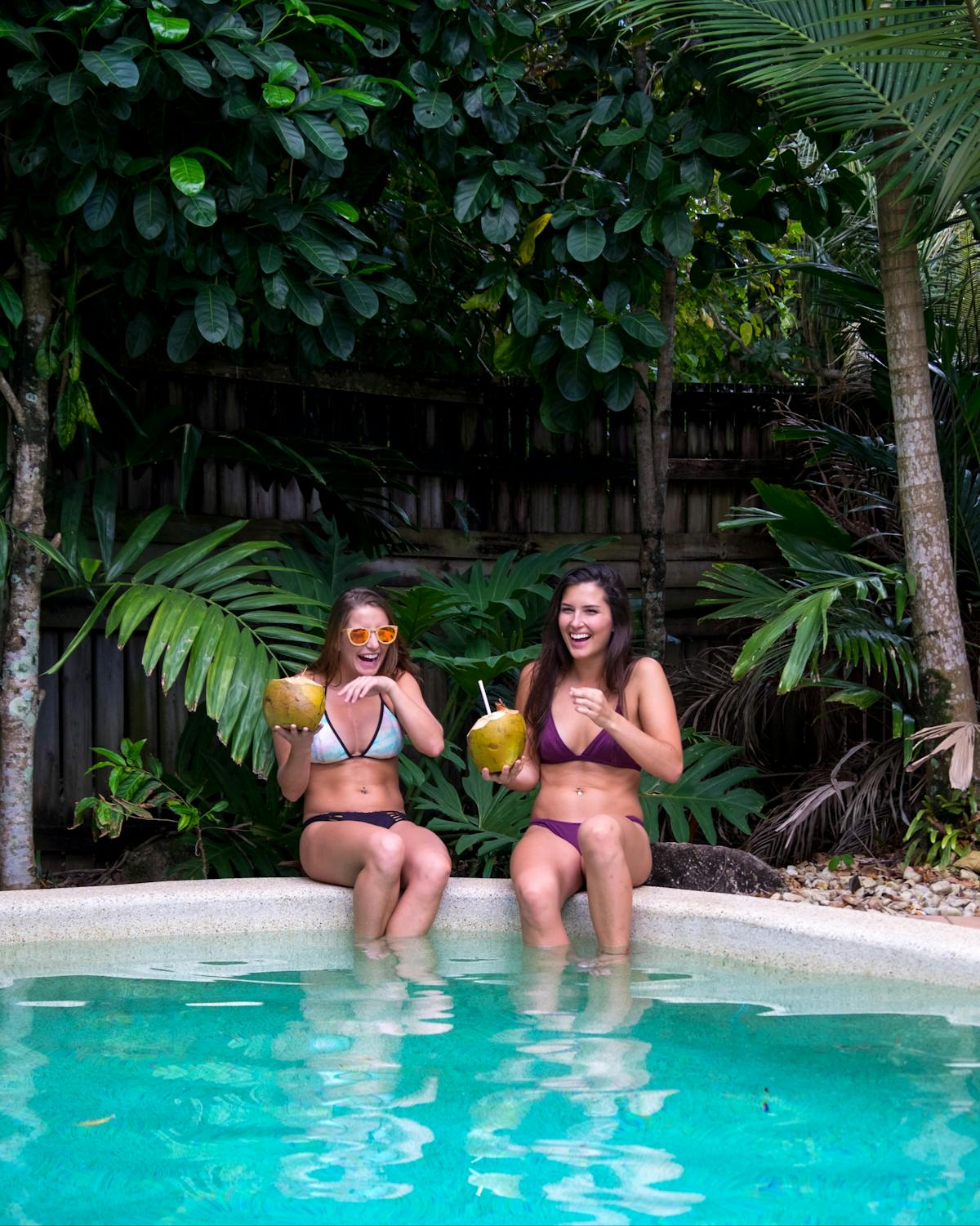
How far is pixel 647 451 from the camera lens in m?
5.84

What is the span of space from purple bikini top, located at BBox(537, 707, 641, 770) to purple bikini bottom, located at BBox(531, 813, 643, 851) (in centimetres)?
16

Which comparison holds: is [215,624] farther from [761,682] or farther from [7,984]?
[761,682]

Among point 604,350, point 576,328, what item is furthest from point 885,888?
point 576,328

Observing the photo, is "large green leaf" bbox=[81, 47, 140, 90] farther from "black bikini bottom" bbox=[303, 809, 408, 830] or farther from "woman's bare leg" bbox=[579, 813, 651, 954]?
"woman's bare leg" bbox=[579, 813, 651, 954]

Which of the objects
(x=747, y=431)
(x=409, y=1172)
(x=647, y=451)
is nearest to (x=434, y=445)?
(x=647, y=451)

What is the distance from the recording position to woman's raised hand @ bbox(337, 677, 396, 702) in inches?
155

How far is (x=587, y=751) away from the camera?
13.3ft

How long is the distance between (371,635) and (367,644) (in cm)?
4

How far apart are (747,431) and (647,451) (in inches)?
52.2

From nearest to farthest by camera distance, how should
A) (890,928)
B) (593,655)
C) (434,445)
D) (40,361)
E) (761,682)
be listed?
(890,928) < (593,655) < (40,361) < (761,682) < (434,445)

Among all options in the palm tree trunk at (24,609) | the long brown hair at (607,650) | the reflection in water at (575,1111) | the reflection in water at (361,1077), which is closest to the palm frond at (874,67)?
the long brown hair at (607,650)

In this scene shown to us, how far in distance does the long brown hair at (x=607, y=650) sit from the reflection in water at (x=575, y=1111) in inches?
38.5

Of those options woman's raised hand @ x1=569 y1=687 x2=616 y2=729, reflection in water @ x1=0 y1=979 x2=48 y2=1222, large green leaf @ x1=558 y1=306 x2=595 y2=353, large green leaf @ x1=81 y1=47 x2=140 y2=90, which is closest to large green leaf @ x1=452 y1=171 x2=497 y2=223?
large green leaf @ x1=558 y1=306 x2=595 y2=353

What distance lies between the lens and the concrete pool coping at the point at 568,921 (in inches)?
127
